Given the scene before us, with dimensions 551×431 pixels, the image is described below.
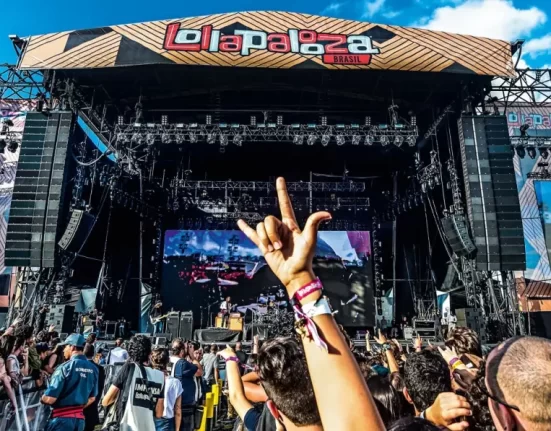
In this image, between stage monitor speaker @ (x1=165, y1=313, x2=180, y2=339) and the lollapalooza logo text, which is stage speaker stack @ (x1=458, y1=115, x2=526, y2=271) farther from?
stage monitor speaker @ (x1=165, y1=313, x2=180, y2=339)

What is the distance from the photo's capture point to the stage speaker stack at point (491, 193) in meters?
11.6

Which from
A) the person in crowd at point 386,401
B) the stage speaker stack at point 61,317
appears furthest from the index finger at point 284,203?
the stage speaker stack at point 61,317

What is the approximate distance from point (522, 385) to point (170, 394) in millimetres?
3790

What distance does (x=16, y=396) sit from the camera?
10.4 feet

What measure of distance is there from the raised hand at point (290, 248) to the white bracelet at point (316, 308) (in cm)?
5

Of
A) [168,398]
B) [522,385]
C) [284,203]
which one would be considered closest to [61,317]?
[168,398]

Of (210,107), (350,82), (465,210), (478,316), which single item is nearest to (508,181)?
(465,210)

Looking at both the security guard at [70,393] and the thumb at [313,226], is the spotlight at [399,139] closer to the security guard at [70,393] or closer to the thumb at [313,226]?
the security guard at [70,393]

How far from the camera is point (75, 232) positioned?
11.9 meters

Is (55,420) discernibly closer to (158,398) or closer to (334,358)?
(158,398)

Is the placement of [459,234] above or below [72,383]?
above

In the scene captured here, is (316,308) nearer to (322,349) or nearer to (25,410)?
(322,349)

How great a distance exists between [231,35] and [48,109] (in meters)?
5.96

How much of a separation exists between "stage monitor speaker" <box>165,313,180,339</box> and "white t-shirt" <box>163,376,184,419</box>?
9526 millimetres
